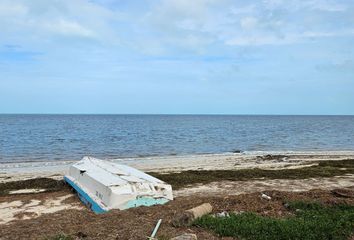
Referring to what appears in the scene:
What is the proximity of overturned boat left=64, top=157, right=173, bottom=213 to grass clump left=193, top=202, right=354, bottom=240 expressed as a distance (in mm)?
2416

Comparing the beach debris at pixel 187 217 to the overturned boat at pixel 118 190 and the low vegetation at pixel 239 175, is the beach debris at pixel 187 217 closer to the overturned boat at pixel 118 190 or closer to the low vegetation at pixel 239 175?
the overturned boat at pixel 118 190

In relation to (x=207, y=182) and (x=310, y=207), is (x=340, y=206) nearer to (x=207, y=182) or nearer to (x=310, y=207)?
(x=310, y=207)

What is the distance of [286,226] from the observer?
6.68 meters

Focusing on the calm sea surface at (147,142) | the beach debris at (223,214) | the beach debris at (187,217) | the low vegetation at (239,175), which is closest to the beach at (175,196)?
the low vegetation at (239,175)

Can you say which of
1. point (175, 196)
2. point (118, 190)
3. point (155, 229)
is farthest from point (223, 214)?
point (175, 196)

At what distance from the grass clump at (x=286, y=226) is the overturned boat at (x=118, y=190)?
242 centimetres

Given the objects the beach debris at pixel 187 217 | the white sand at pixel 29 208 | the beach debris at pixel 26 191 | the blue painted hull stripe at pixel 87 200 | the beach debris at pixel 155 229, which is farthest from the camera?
the beach debris at pixel 26 191

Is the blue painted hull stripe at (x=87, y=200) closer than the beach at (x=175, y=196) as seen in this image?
No

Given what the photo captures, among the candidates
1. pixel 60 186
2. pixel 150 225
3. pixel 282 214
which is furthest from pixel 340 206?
pixel 60 186

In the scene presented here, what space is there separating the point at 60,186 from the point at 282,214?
7815mm

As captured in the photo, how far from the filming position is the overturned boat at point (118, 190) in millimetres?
9102

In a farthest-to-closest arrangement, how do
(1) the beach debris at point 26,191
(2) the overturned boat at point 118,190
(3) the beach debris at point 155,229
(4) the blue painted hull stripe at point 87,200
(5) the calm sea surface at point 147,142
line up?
(5) the calm sea surface at point 147,142 → (1) the beach debris at point 26,191 → (4) the blue painted hull stripe at point 87,200 → (2) the overturned boat at point 118,190 → (3) the beach debris at point 155,229

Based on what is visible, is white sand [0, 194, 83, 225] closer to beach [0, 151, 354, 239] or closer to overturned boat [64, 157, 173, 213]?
beach [0, 151, 354, 239]

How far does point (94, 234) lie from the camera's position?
654 centimetres
